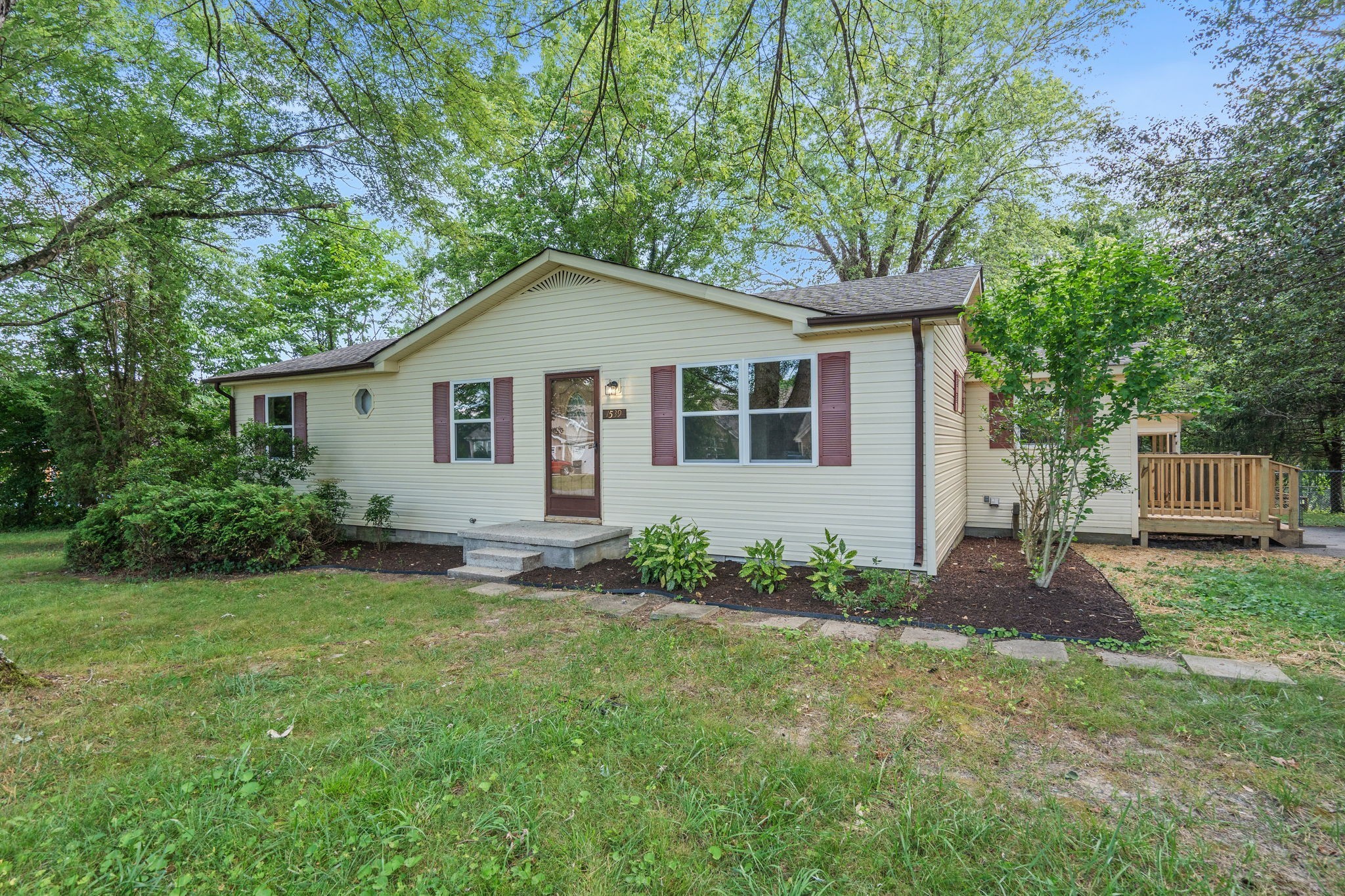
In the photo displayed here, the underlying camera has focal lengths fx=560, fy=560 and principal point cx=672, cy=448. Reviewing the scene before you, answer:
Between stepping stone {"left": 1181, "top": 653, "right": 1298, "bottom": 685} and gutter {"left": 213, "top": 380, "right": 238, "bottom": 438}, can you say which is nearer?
stepping stone {"left": 1181, "top": 653, "right": 1298, "bottom": 685}

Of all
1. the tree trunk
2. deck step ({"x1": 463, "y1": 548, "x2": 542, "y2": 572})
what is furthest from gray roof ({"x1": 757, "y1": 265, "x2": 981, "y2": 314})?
the tree trunk

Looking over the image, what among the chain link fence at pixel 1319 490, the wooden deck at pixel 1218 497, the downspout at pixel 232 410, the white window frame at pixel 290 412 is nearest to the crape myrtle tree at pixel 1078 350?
the wooden deck at pixel 1218 497

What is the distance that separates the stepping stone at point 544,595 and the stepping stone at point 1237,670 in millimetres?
4701

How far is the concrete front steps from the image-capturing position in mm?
6449

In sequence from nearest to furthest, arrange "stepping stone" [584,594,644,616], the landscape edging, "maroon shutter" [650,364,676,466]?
the landscape edging
"stepping stone" [584,594,644,616]
"maroon shutter" [650,364,676,466]

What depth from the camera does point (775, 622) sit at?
15.0 feet

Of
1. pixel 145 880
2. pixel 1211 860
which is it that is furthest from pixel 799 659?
pixel 145 880

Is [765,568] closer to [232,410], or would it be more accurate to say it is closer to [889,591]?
[889,591]

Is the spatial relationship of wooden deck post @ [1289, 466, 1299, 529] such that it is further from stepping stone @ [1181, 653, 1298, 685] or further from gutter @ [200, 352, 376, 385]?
gutter @ [200, 352, 376, 385]

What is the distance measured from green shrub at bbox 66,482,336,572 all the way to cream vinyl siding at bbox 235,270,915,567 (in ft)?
5.55

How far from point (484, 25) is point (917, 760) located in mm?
5961

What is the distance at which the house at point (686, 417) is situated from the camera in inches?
227

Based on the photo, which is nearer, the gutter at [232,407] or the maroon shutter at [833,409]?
the maroon shutter at [833,409]

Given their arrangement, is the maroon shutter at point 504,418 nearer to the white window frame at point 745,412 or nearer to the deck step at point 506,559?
the deck step at point 506,559
